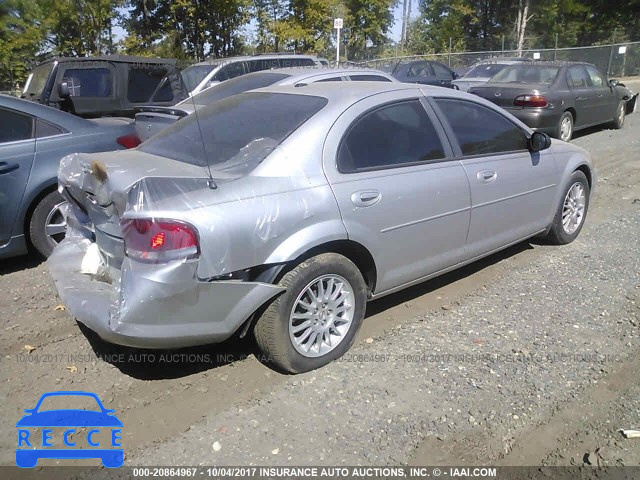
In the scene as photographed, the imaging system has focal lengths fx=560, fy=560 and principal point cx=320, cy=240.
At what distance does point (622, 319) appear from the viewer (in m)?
3.96

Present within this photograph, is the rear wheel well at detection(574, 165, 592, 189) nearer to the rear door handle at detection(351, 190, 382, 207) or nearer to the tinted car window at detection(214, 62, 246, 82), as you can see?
the rear door handle at detection(351, 190, 382, 207)

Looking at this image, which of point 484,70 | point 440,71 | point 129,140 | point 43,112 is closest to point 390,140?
point 129,140

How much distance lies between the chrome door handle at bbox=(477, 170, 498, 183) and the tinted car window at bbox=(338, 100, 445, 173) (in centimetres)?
38

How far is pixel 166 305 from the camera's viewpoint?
2777 millimetres

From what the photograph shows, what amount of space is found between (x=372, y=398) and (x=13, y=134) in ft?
12.7

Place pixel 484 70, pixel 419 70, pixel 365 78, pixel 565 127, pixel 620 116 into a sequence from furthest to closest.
Answer: pixel 419 70 → pixel 484 70 → pixel 620 116 → pixel 565 127 → pixel 365 78

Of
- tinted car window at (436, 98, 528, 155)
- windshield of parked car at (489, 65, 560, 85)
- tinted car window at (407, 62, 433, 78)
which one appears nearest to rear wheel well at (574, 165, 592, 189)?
tinted car window at (436, 98, 528, 155)

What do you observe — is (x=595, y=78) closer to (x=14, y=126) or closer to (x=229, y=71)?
(x=229, y=71)

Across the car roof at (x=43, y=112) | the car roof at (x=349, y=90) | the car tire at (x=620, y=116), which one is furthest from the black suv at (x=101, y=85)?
the car tire at (x=620, y=116)

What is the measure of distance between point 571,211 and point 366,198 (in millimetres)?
Result: 2968

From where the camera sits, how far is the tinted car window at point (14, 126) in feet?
15.8

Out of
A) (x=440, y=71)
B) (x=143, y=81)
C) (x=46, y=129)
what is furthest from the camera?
(x=440, y=71)

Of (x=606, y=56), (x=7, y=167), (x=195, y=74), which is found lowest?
(x=7, y=167)

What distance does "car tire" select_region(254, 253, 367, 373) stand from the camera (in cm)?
312
